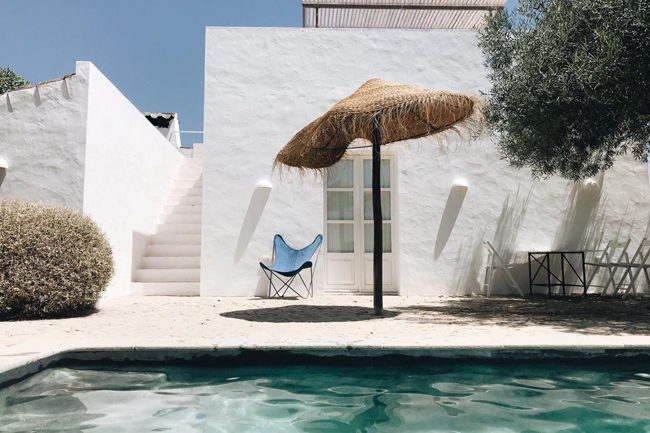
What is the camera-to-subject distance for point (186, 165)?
10.4 metres

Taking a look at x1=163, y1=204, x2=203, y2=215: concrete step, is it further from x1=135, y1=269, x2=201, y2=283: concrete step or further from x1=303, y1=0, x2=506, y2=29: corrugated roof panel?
x1=303, y1=0, x2=506, y2=29: corrugated roof panel

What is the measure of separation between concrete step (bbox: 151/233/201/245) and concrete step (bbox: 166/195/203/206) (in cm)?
82

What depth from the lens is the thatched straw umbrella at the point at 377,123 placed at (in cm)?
449

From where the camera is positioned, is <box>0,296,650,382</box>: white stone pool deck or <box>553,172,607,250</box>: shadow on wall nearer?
<box>0,296,650,382</box>: white stone pool deck

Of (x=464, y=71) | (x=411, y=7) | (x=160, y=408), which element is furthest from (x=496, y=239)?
(x=160, y=408)

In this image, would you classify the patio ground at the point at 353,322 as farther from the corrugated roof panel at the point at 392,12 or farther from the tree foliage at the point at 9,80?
the tree foliage at the point at 9,80

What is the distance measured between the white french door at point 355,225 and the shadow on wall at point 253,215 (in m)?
0.91

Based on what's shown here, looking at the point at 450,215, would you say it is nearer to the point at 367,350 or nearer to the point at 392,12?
the point at 392,12

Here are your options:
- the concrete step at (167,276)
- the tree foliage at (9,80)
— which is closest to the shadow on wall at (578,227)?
the concrete step at (167,276)

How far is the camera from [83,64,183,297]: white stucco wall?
647cm

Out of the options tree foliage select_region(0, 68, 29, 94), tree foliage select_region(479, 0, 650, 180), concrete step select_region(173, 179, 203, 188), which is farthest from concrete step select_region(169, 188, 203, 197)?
tree foliage select_region(0, 68, 29, 94)

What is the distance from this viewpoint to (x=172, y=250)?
26.3 feet

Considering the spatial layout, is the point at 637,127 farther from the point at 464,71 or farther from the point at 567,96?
the point at 464,71

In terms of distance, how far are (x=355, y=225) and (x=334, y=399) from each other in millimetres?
4994
